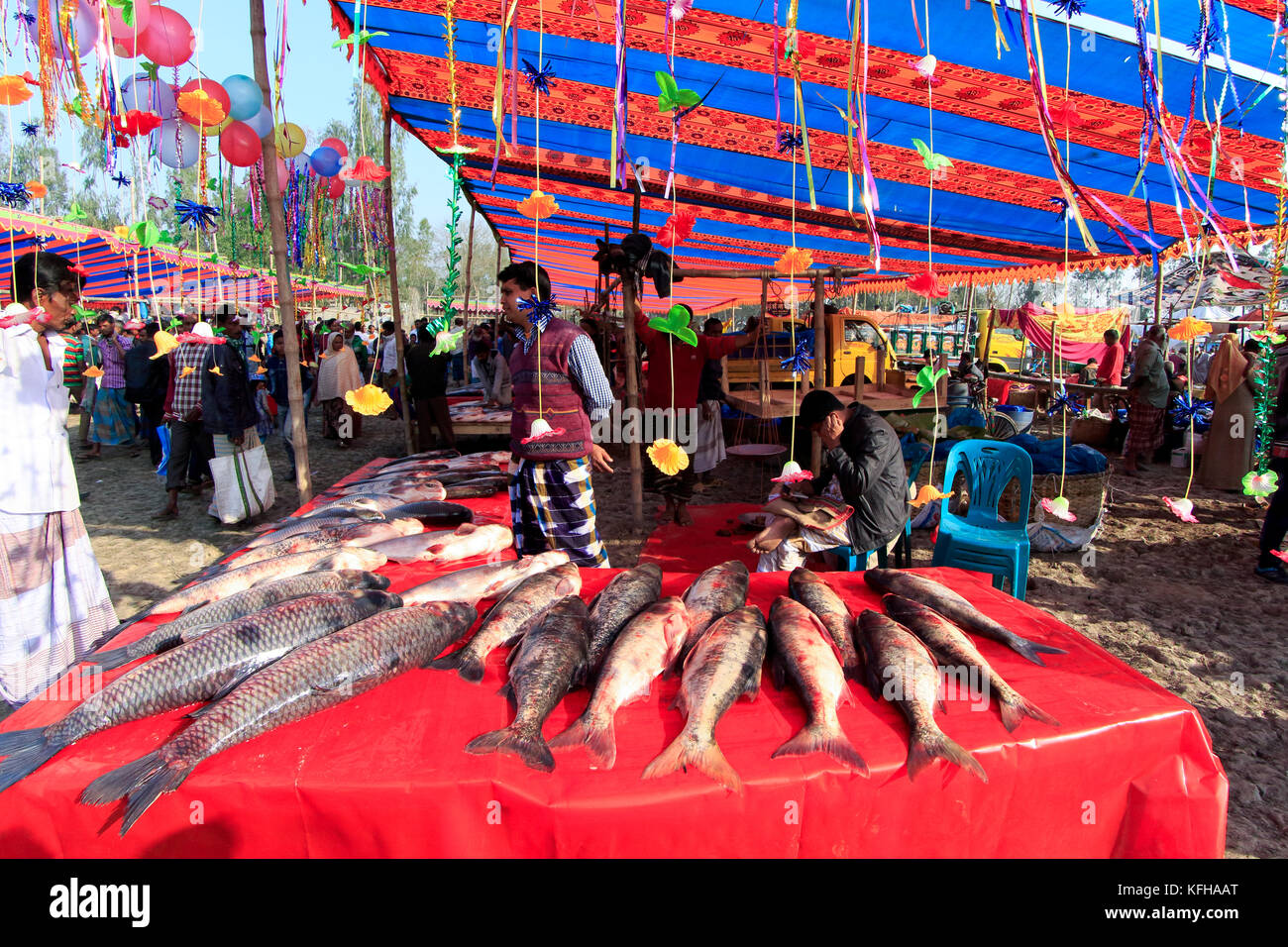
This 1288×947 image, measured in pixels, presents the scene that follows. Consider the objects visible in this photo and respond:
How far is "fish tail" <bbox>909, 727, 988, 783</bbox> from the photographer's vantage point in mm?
1544

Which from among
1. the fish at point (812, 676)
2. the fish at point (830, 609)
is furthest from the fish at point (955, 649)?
the fish at point (812, 676)

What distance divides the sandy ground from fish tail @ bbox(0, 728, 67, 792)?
3.50m

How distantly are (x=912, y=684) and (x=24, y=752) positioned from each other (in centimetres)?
231

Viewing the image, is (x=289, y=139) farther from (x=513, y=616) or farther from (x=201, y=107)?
(x=513, y=616)

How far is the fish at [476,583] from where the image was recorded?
2.40m

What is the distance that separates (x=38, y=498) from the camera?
2.87m

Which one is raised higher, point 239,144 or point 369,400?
point 239,144

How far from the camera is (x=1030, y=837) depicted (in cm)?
168

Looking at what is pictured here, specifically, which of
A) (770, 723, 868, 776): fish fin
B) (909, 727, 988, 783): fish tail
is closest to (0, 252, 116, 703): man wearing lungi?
(770, 723, 868, 776): fish fin

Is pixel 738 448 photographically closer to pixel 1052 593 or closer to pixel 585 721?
pixel 1052 593

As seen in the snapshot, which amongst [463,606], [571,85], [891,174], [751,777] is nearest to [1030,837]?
[751,777]

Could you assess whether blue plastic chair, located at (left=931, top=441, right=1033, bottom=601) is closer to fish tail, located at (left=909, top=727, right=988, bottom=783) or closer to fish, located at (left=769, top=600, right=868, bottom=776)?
fish, located at (left=769, top=600, right=868, bottom=776)
